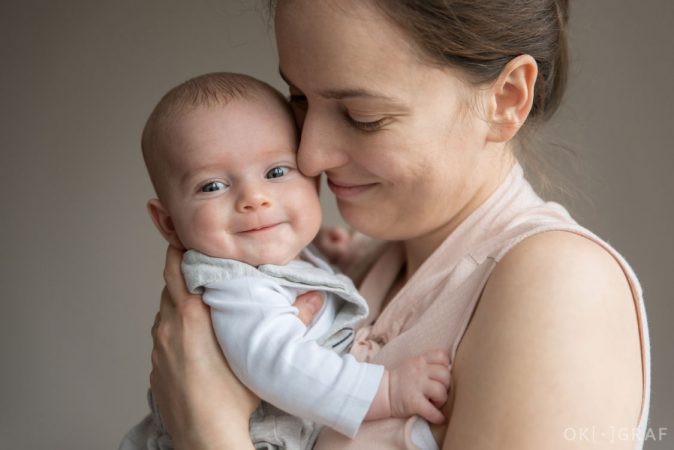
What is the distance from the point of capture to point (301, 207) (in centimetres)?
156

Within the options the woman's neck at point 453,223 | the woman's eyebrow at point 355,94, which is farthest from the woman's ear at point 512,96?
the woman's eyebrow at point 355,94

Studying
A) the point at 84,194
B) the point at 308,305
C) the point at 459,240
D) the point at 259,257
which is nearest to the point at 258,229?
the point at 259,257

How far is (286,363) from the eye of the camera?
139 cm

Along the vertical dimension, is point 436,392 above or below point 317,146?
below

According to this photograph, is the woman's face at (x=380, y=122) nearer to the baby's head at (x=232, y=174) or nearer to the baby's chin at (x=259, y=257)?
the baby's head at (x=232, y=174)

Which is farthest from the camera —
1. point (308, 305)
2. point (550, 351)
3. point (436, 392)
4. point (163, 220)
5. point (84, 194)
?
point (84, 194)

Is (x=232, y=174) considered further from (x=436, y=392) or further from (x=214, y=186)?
(x=436, y=392)

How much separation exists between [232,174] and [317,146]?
163 mm

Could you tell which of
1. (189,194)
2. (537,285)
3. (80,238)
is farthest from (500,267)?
(80,238)

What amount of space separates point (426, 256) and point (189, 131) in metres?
0.56

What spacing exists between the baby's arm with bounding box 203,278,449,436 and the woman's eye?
0.33 metres

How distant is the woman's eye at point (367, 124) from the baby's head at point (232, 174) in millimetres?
135

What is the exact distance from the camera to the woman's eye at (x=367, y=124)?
1.48 meters

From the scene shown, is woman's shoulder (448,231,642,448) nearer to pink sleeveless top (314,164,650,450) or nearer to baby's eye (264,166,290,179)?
pink sleeveless top (314,164,650,450)
